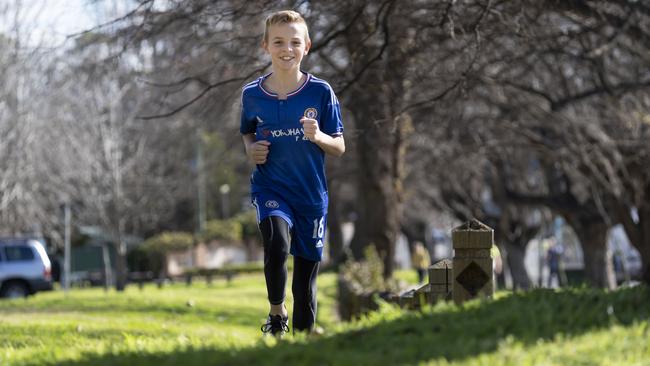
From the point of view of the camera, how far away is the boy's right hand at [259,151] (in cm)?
638

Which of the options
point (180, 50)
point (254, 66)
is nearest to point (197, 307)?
point (180, 50)

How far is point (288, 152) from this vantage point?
21.2ft

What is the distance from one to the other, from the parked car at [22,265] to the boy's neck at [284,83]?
1079 inches

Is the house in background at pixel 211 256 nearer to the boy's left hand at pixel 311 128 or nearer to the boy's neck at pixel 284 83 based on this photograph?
the boy's neck at pixel 284 83

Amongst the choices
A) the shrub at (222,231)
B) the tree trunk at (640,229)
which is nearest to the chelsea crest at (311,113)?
the tree trunk at (640,229)

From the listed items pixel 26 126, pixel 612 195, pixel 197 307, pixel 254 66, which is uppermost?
pixel 26 126

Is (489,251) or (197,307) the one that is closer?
(489,251)

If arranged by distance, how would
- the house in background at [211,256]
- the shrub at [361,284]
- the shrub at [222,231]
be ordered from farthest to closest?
1. the shrub at [222,231]
2. the house in background at [211,256]
3. the shrub at [361,284]

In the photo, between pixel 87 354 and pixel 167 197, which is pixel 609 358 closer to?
pixel 87 354

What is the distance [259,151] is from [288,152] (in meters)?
0.18

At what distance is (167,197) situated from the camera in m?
52.6

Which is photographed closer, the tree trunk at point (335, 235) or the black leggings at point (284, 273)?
the black leggings at point (284, 273)

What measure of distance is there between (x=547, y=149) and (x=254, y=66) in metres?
10.2

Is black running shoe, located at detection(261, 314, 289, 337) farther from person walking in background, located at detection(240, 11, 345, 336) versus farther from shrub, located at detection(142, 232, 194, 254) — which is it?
shrub, located at detection(142, 232, 194, 254)
